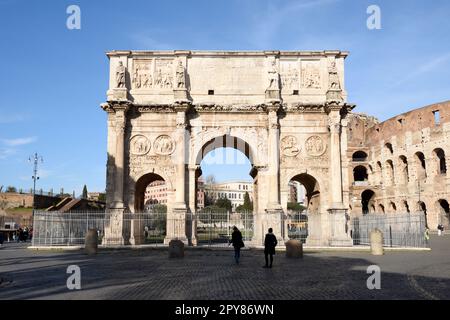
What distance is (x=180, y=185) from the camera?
20891 millimetres

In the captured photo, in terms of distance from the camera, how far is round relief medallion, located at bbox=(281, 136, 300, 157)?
22.0m

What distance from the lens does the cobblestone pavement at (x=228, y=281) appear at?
25.1ft

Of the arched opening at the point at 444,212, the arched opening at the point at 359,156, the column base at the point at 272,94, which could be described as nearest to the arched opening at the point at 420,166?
the arched opening at the point at 444,212

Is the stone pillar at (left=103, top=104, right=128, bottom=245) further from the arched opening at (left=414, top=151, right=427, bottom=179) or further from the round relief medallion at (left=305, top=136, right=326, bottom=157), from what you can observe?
the arched opening at (left=414, top=151, right=427, bottom=179)

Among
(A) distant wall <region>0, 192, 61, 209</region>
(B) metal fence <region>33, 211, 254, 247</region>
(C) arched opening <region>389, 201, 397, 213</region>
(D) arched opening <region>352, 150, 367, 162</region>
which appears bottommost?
(B) metal fence <region>33, 211, 254, 247</region>

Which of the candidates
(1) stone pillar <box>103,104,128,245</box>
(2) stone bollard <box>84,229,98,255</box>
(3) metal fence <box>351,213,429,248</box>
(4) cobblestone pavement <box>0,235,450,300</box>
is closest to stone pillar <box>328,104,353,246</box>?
(3) metal fence <box>351,213,429,248</box>

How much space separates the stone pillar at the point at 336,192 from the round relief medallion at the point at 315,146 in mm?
626

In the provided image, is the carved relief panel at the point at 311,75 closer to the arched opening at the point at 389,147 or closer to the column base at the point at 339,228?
the column base at the point at 339,228

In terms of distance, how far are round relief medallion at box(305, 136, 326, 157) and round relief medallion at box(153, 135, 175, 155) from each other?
694 cm

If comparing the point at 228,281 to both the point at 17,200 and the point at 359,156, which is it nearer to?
the point at 17,200

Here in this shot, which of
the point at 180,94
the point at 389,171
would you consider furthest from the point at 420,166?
the point at 180,94

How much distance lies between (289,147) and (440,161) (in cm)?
2188
